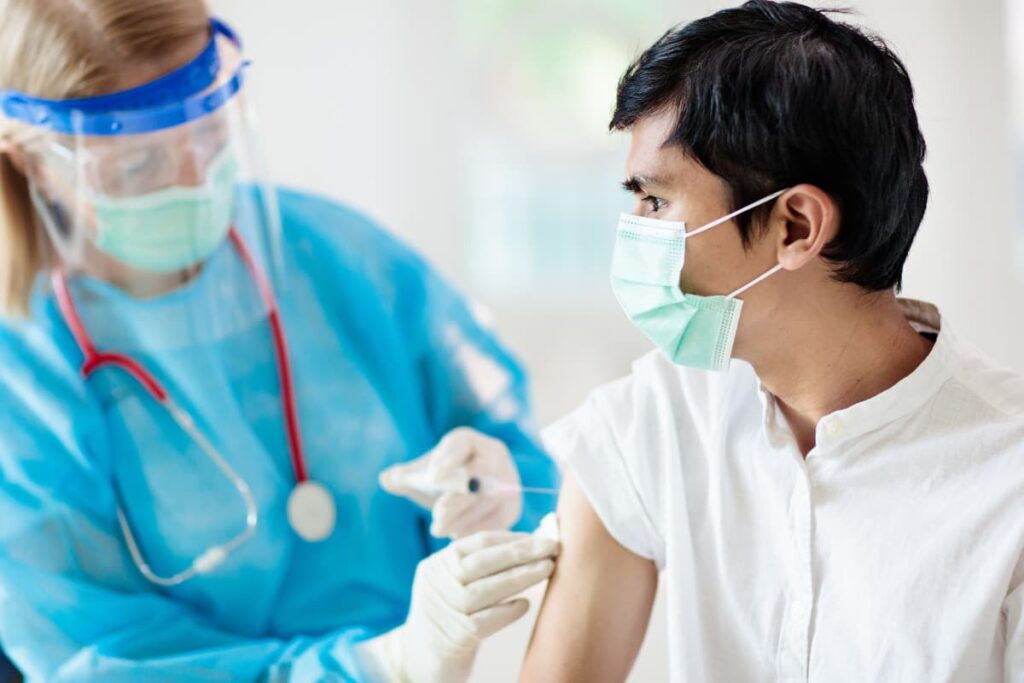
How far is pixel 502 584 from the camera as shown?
4.66ft

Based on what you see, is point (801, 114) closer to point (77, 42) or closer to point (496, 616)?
point (496, 616)

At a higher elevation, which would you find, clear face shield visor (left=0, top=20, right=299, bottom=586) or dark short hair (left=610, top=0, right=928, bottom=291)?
dark short hair (left=610, top=0, right=928, bottom=291)

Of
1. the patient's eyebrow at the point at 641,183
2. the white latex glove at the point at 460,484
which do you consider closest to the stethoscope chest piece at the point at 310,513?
the white latex glove at the point at 460,484

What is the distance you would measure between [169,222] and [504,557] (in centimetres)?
70

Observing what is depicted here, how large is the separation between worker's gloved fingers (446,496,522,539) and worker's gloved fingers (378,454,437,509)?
0.24 ft

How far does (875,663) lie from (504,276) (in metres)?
2.53

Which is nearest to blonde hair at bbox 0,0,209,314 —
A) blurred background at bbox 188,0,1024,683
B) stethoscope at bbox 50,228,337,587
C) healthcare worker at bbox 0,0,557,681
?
healthcare worker at bbox 0,0,557,681

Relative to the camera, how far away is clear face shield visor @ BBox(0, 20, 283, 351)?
154cm

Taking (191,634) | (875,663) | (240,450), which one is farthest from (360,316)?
(875,663)

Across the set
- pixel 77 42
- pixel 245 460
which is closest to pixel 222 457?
pixel 245 460

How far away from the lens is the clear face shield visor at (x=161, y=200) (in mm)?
1539

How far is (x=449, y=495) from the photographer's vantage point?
158cm

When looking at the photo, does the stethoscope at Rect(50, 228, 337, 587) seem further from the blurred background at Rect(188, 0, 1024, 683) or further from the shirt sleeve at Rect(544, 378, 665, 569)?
the blurred background at Rect(188, 0, 1024, 683)

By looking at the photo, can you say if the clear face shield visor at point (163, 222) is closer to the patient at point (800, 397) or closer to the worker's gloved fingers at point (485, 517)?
the worker's gloved fingers at point (485, 517)
